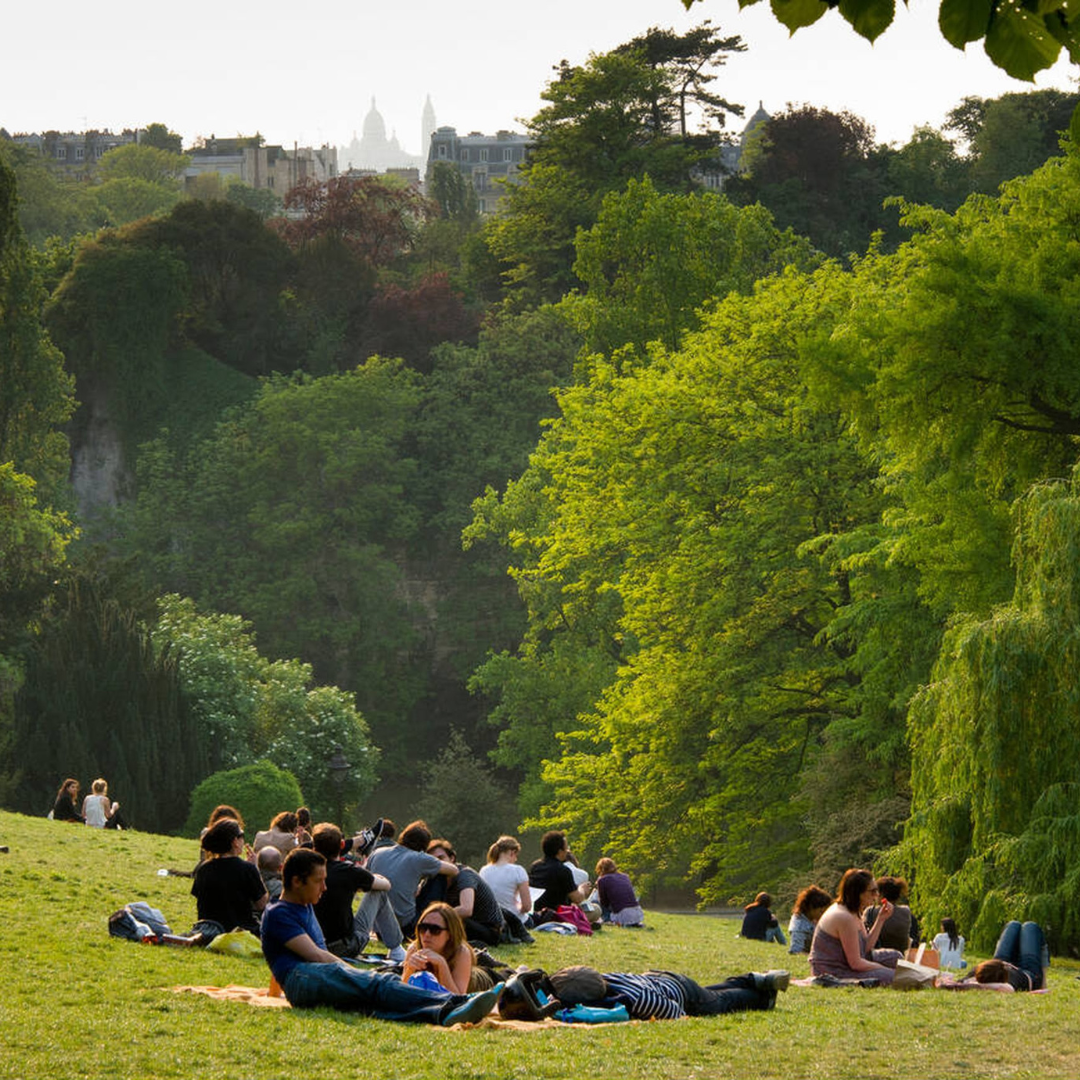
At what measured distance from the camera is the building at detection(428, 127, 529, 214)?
153625 millimetres

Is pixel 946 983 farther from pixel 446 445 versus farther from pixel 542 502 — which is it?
pixel 446 445

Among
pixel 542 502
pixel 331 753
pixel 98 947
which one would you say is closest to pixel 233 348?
pixel 542 502

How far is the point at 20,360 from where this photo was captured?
49969 mm

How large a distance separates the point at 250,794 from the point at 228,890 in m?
20.2

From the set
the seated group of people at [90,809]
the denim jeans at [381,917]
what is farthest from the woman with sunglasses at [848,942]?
the seated group of people at [90,809]

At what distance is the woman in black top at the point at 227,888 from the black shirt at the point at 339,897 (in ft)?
2.35

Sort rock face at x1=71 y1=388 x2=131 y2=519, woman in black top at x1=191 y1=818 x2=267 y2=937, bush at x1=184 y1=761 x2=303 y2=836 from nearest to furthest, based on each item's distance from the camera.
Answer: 1. woman in black top at x1=191 y1=818 x2=267 y2=937
2. bush at x1=184 y1=761 x2=303 y2=836
3. rock face at x1=71 y1=388 x2=131 y2=519

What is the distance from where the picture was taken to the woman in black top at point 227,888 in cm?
A: 1256

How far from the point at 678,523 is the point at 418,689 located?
25.9 metres

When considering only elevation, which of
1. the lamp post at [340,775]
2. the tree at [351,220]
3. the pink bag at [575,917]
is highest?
the tree at [351,220]

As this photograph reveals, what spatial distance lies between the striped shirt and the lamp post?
2558 cm

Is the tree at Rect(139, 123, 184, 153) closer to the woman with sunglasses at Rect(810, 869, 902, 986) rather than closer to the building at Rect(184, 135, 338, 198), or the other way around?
the building at Rect(184, 135, 338, 198)

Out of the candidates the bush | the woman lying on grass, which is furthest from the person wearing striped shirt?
the bush

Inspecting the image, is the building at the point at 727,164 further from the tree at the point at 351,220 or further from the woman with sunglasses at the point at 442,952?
the woman with sunglasses at the point at 442,952
